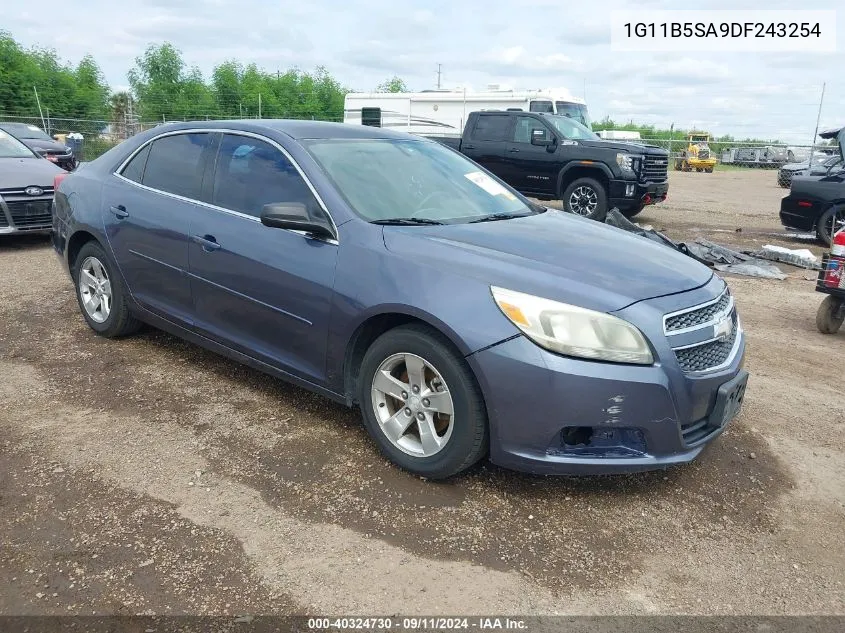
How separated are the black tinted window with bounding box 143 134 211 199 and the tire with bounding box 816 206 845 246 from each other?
9.99m

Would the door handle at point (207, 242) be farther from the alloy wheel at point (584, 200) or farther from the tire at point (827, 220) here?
the tire at point (827, 220)

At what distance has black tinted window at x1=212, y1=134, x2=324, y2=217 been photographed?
3.72 metres

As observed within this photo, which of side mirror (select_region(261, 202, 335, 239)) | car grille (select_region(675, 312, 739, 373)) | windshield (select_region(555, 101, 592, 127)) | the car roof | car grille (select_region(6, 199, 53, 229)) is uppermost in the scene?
windshield (select_region(555, 101, 592, 127))

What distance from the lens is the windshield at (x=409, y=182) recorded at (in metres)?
3.67

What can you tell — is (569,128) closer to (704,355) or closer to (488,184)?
(488,184)

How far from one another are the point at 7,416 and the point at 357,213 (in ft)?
7.47

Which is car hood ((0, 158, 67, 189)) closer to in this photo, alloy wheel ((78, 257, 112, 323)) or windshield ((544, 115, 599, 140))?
alloy wheel ((78, 257, 112, 323))

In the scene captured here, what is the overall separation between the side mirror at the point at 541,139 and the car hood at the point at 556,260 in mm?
9099

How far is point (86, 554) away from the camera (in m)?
2.66

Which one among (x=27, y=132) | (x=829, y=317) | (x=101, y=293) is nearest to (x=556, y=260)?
(x=101, y=293)

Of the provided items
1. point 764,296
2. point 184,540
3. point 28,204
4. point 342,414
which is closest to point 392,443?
point 342,414

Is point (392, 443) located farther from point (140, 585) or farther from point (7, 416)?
point (7, 416)

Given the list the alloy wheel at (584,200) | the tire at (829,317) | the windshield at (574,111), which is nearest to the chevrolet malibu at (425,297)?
the tire at (829,317)

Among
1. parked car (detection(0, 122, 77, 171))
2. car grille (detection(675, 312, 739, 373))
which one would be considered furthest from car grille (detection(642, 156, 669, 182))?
parked car (detection(0, 122, 77, 171))
